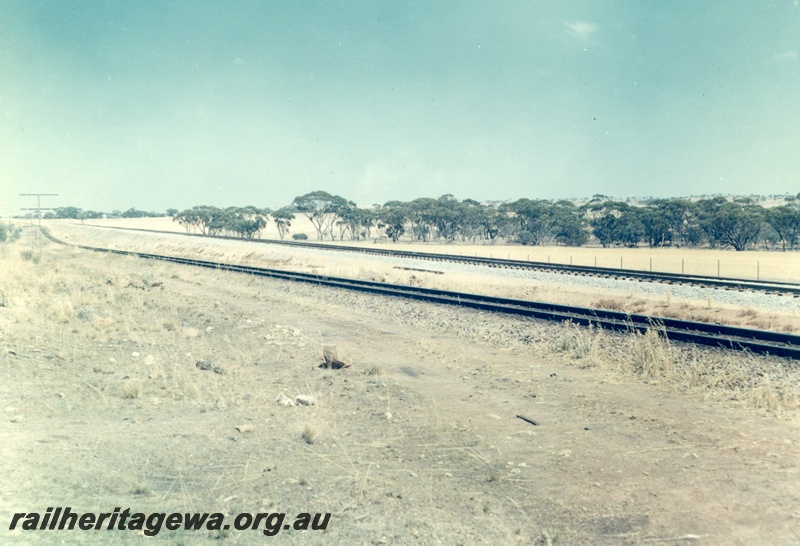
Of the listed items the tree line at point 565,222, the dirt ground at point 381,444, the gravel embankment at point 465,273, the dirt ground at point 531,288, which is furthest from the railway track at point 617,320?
the tree line at point 565,222

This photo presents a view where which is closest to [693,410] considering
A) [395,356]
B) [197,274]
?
[395,356]

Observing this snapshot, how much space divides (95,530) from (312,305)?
617 inches

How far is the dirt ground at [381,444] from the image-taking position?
5.17 metres

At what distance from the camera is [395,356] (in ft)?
41.9

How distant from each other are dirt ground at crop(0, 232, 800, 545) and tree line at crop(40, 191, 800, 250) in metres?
54.7

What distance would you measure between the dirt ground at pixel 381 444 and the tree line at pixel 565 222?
54.7m

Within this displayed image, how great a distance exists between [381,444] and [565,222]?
6594 cm

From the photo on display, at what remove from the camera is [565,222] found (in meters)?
69.3

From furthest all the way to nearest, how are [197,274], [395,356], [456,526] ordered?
[197,274], [395,356], [456,526]

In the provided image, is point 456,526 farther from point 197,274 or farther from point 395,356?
point 197,274

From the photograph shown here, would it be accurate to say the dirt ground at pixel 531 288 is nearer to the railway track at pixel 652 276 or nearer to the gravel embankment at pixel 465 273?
the gravel embankment at pixel 465 273

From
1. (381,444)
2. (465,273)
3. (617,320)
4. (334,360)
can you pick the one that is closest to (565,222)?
(465,273)

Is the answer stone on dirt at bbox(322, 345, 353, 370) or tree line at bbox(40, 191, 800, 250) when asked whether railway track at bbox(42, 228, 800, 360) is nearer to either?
stone on dirt at bbox(322, 345, 353, 370)

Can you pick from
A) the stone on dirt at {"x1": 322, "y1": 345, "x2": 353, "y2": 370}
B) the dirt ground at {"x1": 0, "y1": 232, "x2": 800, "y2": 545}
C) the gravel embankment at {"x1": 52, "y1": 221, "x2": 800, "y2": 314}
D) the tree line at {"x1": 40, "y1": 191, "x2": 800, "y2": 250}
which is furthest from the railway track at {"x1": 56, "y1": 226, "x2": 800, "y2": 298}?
the tree line at {"x1": 40, "y1": 191, "x2": 800, "y2": 250}
